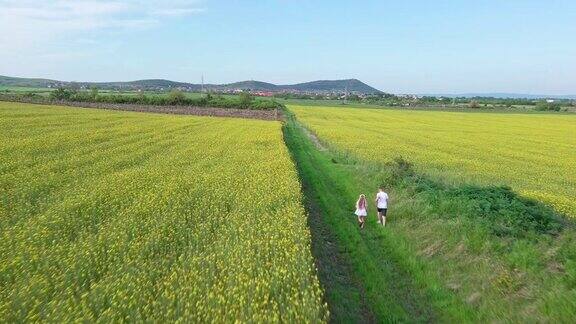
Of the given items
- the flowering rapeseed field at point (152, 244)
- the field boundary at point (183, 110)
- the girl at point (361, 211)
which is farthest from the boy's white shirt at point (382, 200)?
the field boundary at point (183, 110)

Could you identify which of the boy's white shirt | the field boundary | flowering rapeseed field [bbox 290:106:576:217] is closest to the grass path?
the boy's white shirt

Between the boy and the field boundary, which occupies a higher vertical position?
the boy

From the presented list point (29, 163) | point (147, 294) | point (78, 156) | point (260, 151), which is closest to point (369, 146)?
point (260, 151)

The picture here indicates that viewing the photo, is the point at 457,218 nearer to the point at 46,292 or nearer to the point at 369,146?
the point at 46,292

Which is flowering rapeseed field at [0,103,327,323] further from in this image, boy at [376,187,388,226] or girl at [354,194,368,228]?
boy at [376,187,388,226]

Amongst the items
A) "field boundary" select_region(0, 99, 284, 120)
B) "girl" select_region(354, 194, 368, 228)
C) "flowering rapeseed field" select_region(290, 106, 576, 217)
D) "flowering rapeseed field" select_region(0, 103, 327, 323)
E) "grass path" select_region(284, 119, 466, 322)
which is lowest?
"field boundary" select_region(0, 99, 284, 120)

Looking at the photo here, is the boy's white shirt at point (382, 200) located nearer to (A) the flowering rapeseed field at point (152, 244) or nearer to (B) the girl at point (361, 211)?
(B) the girl at point (361, 211)

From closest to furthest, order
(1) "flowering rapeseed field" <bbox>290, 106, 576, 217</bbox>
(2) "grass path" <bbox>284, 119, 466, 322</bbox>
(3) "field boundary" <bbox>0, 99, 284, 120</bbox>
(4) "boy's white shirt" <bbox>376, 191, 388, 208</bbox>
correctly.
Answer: (2) "grass path" <bbox>284, 119, 466, 322</bbox> < (4) "boy's white shirt" <bbox>376, 191, 388, 208</bbox> < (1) "flowering rapeseed field" <bbox>290, 106, 576, 217</bbox> < (3) "field boundary" <bbox>0, 99, 284, 120</bbox>
